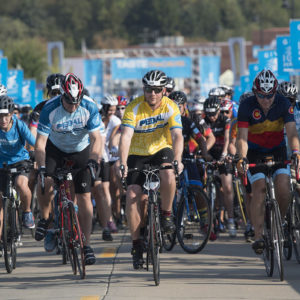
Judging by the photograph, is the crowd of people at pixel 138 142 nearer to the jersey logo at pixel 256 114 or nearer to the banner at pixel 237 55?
the jersey logo at pixel 256 114

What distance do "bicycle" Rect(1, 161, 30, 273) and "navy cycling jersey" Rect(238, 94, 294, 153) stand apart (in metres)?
2.63

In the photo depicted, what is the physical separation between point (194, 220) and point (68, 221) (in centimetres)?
242

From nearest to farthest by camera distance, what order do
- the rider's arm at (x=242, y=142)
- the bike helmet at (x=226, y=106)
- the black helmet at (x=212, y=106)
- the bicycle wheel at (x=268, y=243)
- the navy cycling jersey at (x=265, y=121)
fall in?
the bicycle wheel at (x=268, y=243) < the rider's arm at (x=242, y=142) < the navy cycling jersey at (x=265, y=121) < the black helmet at (x=212, y=106) < the bike helmet at (x=226, y=106)


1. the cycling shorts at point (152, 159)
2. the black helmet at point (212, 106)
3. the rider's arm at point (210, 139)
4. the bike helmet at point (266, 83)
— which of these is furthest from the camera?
the black helmet at point (212, 106)

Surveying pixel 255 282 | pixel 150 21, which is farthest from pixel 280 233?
pixel 150 21

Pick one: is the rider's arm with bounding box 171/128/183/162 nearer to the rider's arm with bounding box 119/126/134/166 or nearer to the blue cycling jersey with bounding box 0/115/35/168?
the rider's arm with bounding box 119/126/134/166

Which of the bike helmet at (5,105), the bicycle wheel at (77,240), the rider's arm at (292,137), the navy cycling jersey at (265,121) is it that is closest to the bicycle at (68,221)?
the bicycle wheel at (77,240)

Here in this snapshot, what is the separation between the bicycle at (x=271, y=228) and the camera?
8.83 meters

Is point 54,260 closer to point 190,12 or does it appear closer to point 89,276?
point 89,276

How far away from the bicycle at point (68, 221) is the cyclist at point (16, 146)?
1.14 meters

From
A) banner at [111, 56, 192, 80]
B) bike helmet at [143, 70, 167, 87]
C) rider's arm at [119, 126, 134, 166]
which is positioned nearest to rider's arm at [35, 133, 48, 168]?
rider's arm at [119, 126, 134, 166]

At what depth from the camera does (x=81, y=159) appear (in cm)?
992

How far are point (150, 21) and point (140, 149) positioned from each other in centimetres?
16073

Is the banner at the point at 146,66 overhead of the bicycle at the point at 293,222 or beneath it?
overhead
